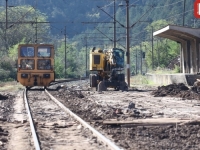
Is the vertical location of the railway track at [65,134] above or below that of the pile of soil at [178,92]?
below

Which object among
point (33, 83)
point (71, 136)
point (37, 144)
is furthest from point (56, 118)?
point (33, 83)

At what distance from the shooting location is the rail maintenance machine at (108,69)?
41.0 m

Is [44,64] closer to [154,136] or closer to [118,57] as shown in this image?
[118,57]

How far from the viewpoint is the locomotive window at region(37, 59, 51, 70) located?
42.4m

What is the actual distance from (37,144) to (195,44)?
34441 mm

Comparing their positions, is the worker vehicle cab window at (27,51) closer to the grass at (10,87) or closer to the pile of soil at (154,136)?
the grass at (10,87)

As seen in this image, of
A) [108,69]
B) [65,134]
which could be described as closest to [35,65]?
[108,69]

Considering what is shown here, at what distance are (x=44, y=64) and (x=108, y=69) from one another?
476 centimetres

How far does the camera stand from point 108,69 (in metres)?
42.9

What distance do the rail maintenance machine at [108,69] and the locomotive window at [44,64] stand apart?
317cm

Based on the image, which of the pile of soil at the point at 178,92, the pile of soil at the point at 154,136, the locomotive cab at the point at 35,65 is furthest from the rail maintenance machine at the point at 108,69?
the pile of soil at the point at 154,136

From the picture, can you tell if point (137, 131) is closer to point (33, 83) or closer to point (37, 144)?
point (37, 144)

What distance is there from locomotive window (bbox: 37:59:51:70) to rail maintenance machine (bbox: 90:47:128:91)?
125 inches

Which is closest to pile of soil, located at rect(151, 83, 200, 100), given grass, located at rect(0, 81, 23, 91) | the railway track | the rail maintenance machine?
the rail maintenance machine
